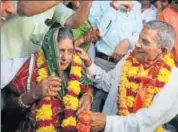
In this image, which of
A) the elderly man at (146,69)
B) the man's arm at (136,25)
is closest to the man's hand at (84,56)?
the elderly man at (146,69)

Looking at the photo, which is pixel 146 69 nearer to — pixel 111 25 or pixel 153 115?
pixel 153 115

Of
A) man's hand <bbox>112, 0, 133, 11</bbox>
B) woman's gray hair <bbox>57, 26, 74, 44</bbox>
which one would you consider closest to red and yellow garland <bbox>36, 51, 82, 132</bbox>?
woman's gray hair <bbox>57, 26, 74, 44</bbox>

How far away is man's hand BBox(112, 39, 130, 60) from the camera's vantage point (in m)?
2.93

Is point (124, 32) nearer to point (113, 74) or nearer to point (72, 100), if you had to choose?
point (113, 74)

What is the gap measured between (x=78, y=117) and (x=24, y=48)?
52 cm

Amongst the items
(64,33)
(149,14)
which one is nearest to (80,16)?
(64,33)

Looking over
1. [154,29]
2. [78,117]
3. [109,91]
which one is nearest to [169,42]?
[154,29]

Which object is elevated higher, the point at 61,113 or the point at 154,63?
the point at 154,63

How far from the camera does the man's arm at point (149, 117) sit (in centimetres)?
222

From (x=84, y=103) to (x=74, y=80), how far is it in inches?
5.1

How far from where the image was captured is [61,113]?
2217 mm

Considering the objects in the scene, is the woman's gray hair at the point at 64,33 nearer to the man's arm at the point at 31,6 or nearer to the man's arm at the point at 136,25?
the man's arm at the point at 31,6

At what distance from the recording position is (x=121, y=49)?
2.97 meters

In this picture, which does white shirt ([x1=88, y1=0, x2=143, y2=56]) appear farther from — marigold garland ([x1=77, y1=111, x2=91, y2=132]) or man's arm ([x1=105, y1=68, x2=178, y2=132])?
marigold garland ([x1=77, y1=111, x2=91, y2=132])
